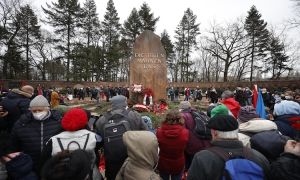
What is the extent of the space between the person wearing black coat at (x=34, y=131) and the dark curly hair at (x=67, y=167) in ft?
3.51

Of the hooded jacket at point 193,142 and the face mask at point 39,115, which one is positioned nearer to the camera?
the face mask at point 39,115

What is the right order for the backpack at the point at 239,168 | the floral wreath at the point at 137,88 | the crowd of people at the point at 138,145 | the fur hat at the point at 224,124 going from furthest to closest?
the floral wreath at the point at 137,88
the fur hat at the point at 224,124
the crowd of people at the point at 138,145
the backpack at the point at 239,168

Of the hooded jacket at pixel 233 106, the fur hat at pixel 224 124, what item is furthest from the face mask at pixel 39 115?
the hooded jacket at pixel 233 106

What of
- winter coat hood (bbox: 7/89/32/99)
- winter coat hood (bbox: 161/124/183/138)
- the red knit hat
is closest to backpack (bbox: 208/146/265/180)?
winter coat hood (bbox: 161/124/183/138)

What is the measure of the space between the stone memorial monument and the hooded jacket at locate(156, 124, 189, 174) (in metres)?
8.57

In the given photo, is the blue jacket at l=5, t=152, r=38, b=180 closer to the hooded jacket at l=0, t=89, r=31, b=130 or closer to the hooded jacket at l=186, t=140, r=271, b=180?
the hooded jacket at l=186, t=140, r=271, b=180

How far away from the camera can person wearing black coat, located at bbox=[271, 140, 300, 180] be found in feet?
4.93

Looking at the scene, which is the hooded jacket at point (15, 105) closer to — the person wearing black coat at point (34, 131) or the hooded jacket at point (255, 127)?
the person wearing black coat at point (34, 131)

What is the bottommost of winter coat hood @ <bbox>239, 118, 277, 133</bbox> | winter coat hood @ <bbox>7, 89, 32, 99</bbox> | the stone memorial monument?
winter coat hood @ <bbox>239, 118, 277, 133</bbox>

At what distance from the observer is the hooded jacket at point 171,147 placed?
279cm

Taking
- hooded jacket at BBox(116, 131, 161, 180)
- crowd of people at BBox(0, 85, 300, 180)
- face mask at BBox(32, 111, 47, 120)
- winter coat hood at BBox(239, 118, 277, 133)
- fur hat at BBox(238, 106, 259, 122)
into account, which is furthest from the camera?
fur hat at BBox(238, 106, 259, 122)

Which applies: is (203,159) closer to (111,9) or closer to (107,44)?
(107,44)

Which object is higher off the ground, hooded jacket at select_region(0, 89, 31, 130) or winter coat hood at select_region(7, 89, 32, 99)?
winter coat hood at select_region(7, 89, 32, 99)

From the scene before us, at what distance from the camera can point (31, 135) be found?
7.86 feet
